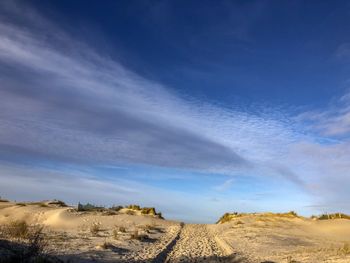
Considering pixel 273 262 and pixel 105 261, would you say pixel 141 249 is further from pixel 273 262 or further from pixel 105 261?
pixel 273 262

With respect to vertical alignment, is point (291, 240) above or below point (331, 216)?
below

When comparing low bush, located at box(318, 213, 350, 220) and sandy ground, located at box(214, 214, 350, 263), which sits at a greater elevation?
low bush, located at box(318, 213, 350, 220)

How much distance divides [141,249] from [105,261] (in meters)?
5.16

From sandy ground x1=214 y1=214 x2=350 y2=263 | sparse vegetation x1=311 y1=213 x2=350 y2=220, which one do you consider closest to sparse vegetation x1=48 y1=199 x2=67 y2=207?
sandy ground x1=214 y1=214 x2=350 y2=263

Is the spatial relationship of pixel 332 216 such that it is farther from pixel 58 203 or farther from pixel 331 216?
pixel 58 203

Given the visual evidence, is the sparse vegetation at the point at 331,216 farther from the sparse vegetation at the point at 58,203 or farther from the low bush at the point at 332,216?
the sparse vegetation at the point at 58,203

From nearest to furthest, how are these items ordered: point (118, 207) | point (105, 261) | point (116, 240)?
point (105, 261) < point (116, 240) < point (118, 207)

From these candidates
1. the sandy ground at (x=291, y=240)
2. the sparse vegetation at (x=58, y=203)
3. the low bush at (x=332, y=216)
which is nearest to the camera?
the sandy ground at (x=291, y=240)

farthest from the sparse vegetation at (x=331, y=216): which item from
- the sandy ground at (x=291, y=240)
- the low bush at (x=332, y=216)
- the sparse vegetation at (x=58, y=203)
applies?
the sparse vegetation at (x=58, y=203)

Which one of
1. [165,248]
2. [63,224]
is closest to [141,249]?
[165,248]

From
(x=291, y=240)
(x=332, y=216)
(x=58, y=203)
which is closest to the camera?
(x=291, y=240)

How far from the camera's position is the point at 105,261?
52.0ft

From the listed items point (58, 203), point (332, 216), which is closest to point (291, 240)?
point (332, 216)

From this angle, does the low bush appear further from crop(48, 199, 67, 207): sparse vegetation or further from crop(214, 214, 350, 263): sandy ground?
crop(48, 199, 67, 207): sparse vegetation
